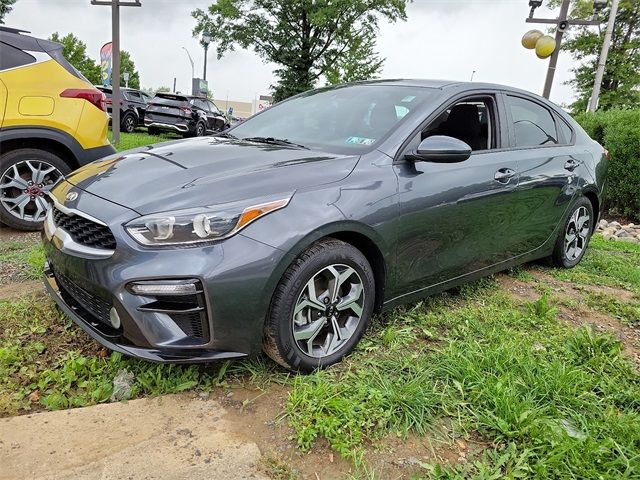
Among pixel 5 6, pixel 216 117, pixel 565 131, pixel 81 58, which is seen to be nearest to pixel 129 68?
pixel 81 58

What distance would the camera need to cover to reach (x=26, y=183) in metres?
4.40

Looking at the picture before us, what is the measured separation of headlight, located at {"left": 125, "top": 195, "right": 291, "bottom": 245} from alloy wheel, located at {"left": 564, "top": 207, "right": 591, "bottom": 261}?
336cm

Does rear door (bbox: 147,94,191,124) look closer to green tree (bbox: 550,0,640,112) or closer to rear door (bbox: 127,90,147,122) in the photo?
rear door (bbox: 127,90,147,122)

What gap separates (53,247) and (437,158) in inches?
80.2

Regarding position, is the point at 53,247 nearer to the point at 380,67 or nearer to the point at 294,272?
the point at 294,272

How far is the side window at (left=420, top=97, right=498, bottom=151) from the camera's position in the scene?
137 inches

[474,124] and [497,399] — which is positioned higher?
[474,124]

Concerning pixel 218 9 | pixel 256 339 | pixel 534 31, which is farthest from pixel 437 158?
pixel 218 9

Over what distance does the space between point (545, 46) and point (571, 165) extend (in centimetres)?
692

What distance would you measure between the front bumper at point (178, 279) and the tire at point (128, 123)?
15014 mm

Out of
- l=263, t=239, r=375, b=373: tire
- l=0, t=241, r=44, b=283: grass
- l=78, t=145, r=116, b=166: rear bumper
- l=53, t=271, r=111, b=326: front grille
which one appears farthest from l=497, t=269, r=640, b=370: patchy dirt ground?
l=78, t=145, r=116, b=166: rear bumper

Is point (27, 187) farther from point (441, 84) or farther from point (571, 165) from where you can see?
point (571, 165)

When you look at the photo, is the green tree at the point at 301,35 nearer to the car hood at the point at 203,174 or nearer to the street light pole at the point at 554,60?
the street light pole at the point at 554,60

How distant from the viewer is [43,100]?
436 cm
